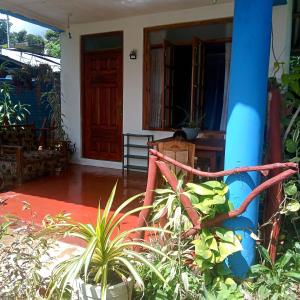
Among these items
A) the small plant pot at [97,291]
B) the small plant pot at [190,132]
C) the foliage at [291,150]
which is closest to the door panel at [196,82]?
the small plant pot at [190,132]

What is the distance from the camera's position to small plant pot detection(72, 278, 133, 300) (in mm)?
1643

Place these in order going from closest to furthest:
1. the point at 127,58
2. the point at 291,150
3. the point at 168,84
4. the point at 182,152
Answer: the point at 291,150 < the point at 182,152 < the point at 168,84 < the point at 127,58

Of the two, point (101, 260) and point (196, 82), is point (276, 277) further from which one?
point (196, 82)

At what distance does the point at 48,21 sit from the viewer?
6.04 m

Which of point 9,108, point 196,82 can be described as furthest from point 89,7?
point 9,108

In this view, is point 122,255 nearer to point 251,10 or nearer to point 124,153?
point 251,10

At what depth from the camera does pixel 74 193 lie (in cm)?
445

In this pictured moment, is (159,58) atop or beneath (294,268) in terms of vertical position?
Result: atop

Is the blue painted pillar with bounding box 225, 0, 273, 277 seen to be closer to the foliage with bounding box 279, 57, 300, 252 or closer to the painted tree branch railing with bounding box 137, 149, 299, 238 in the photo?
the painted tree branch railing with bounding box 137, 149, 299, 238

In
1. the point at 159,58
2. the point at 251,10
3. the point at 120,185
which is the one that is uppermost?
the point at 159,58

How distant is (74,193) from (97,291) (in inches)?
114

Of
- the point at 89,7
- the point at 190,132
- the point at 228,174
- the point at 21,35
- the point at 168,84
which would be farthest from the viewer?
the point at 21,35

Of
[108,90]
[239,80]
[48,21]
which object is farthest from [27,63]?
[239,80]

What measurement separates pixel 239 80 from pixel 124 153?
13.7 ft
